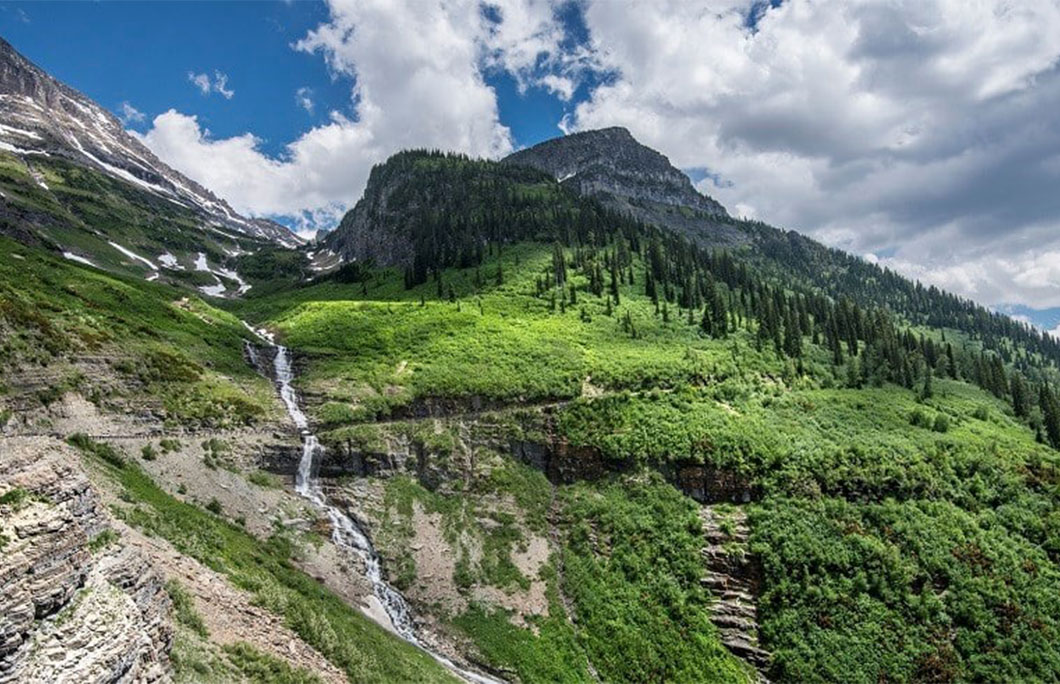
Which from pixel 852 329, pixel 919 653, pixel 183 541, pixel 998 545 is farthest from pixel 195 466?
pixel 852 329

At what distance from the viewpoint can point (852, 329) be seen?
393 ft

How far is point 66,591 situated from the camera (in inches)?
576

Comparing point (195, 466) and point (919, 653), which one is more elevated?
point (195, 466)

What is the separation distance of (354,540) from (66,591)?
3649cm

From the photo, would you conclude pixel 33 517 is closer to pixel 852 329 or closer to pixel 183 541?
pixel 183 541

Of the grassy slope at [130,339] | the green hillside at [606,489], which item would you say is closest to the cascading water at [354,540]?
the green hillside at [606,489]

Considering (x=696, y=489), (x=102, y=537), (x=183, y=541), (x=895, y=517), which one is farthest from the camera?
(x=696, y=489)

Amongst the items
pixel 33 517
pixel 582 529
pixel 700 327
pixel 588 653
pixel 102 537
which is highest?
pixel 700 327

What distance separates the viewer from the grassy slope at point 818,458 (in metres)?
42.0

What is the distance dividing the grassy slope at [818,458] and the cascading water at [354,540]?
10.3 ft

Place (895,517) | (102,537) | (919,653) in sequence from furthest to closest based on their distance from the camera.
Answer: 1. (895,517)
2. (919,653)
3. (102,537)

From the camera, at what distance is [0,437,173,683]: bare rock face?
43.2 ft

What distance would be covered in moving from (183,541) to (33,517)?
18.4m

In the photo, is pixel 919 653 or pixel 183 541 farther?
pixel 919 653
